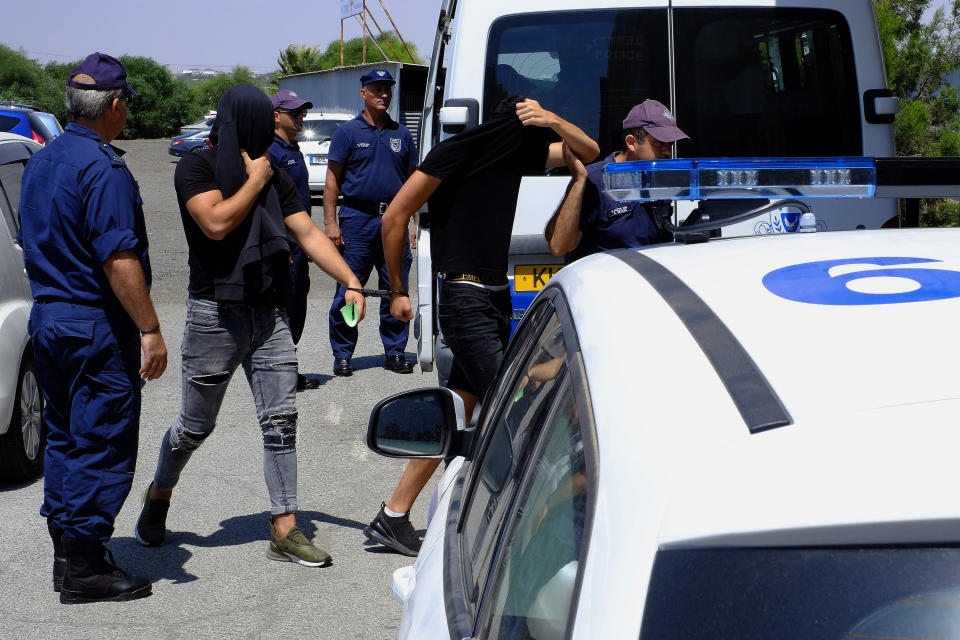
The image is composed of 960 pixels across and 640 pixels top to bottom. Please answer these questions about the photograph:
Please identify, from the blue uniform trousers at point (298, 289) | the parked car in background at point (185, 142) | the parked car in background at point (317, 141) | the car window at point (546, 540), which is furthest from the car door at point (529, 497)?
the parked car in background at point (185, 142)

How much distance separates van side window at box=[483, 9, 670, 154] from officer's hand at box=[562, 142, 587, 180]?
3.40 feet

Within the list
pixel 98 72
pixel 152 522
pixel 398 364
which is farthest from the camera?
pixel 398 364

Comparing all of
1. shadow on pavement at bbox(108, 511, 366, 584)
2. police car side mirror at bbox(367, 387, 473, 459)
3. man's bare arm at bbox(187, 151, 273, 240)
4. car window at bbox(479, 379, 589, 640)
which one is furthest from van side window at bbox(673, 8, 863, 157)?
car window at bbox(479, 379, 589, 640)

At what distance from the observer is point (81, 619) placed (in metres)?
4.23

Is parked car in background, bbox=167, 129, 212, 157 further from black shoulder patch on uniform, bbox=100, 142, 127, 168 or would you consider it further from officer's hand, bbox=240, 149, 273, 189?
black shoulder patch on uniform, bbox=100, 142, 127, 168

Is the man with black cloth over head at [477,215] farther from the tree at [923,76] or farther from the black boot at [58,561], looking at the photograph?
the tree at [923,76]

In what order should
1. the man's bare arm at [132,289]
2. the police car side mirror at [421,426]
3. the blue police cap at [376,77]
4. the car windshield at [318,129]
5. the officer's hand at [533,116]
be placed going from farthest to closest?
1. the car windshield at [318,129]
2. the blue police cap at [376,77]
3. the officer's hand at [533,116]
4. the man's bare arm at [132,289]
5. the police car side mirror at [421,426]

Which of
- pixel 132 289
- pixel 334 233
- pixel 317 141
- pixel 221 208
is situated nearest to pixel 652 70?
pixel 221 208

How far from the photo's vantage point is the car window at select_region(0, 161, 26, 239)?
6.02 m

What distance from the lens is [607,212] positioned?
14.2ft

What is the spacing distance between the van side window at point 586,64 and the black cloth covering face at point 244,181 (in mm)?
1309

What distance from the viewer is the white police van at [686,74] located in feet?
17.9

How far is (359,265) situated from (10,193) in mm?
2666

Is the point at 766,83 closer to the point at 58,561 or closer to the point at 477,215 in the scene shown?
the point at 477,215
